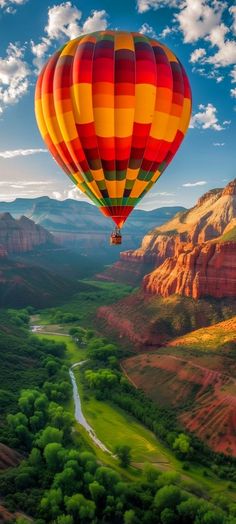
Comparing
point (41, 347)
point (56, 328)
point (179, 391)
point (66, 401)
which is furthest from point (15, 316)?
point (179, 391)

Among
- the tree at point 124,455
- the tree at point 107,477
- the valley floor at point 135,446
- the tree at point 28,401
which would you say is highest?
the tree at point 28,401

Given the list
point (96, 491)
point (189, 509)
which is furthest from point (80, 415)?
point (189, 509)

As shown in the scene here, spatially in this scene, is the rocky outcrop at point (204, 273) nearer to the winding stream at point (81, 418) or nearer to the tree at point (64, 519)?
the winding stream at point (81, 418)

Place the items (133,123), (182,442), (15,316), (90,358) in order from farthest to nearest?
1. (15,316)
2. (90,358)
3. (182,442)
4. (133,123)

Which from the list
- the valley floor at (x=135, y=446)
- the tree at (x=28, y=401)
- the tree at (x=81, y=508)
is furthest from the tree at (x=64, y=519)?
the tree at (x=28, y=401)

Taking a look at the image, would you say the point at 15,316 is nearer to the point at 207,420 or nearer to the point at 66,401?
the point at 66,401

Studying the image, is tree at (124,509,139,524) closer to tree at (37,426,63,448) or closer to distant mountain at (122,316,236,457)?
tree at (37,426,63,448)
